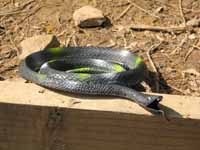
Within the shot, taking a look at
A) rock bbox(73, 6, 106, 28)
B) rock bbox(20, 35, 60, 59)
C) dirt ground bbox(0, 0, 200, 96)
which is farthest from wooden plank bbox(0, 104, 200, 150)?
rock bbox(73, 6, 106, 28)

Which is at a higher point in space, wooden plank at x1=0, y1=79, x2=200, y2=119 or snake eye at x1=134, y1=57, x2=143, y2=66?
wooden plank at x1=0, y1=79, x2=200, y2=119

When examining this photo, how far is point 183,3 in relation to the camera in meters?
3.75

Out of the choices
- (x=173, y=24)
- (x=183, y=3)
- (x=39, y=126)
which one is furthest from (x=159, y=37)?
(x=39, y=126)

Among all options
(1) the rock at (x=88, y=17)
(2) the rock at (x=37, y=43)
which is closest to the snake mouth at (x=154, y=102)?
(2) the rock at (x=37, y=43)

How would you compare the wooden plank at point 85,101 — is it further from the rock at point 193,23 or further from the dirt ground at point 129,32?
the rock at point 193,23

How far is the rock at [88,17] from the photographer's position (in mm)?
3362

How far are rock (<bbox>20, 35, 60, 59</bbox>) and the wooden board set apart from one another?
0.92 m

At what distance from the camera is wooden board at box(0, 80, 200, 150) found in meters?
2.14

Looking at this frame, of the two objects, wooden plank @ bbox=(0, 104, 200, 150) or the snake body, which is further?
the snake body

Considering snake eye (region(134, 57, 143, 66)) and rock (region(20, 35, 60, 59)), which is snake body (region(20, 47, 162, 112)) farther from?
rock (region(20, 35, 60, 59))

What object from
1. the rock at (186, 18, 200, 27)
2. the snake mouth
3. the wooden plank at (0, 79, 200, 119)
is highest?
the snake mouth

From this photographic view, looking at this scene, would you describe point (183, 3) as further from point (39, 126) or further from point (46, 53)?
point (39, 126)

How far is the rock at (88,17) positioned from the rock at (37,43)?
0.73 ft

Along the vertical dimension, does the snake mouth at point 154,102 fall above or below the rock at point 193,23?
above
